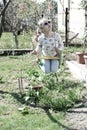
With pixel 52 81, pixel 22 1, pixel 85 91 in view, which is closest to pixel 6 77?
pixel 52 81

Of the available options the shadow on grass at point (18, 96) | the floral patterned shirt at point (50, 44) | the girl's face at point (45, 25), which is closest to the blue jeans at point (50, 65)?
the floral patterned shirt at point (50, 44)

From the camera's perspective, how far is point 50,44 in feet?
24.8

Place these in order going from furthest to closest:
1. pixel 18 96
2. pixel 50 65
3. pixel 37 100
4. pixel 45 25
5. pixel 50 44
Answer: pixel 50 44 → pixel 50 65 → pixel 45 25 → pixel 18 96 → pixel 37 100

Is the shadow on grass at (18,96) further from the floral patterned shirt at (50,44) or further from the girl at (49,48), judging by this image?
the floral patterned shirt at (50,44)

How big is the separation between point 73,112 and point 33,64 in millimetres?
4654

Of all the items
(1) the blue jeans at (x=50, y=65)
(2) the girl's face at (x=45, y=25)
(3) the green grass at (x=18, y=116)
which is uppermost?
(2) the girl's face at (x=45, y=25)

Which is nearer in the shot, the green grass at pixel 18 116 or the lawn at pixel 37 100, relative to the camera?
the green grass at pixel 18 116

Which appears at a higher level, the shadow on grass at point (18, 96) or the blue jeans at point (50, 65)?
the blue jeans at point (50, 65)

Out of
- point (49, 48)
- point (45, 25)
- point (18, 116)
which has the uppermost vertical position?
point (45, 25)

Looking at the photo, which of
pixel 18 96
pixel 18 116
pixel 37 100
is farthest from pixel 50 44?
pixel 18 116

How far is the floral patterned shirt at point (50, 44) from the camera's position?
7.51 m

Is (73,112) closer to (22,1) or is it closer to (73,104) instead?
(73,104)

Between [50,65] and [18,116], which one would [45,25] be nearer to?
[50,65]

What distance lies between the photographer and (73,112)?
5.82 meters
